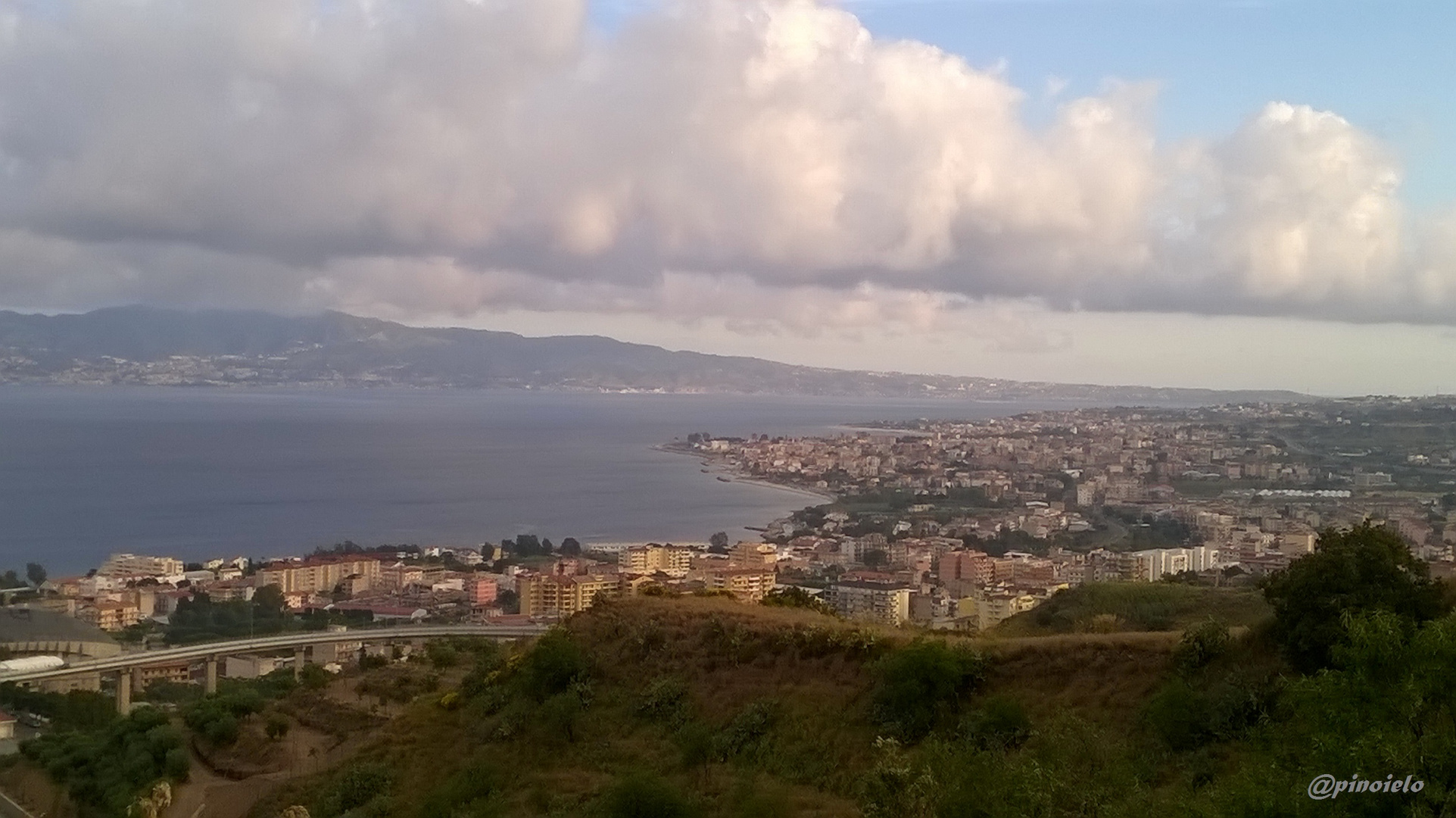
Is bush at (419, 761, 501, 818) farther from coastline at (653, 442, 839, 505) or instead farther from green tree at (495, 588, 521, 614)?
coastline at (653, 442, 839, 505)

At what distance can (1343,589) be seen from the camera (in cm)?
1210

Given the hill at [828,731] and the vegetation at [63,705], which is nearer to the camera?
the hill at [828,731]

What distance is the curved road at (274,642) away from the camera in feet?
94.0

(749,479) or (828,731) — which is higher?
(828,731)

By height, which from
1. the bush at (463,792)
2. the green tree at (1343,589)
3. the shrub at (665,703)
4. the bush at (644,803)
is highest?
the green tree at (1343,589)

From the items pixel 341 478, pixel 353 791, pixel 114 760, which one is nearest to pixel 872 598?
pixel 353 791

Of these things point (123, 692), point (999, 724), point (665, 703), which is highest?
point (999, 724)

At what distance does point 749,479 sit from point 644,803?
78.6 metres

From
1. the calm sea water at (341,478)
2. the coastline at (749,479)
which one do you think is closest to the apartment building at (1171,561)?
the calm sea water at (341,478)

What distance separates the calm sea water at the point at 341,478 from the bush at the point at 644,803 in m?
A: 50.6

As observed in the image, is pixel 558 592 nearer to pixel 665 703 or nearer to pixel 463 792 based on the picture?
pixel 665 703

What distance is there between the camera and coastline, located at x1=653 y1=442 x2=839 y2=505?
75.2 metres

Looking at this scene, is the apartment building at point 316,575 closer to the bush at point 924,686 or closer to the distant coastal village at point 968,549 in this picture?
the distant coastal village at point 968,549

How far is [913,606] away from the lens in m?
32.4
